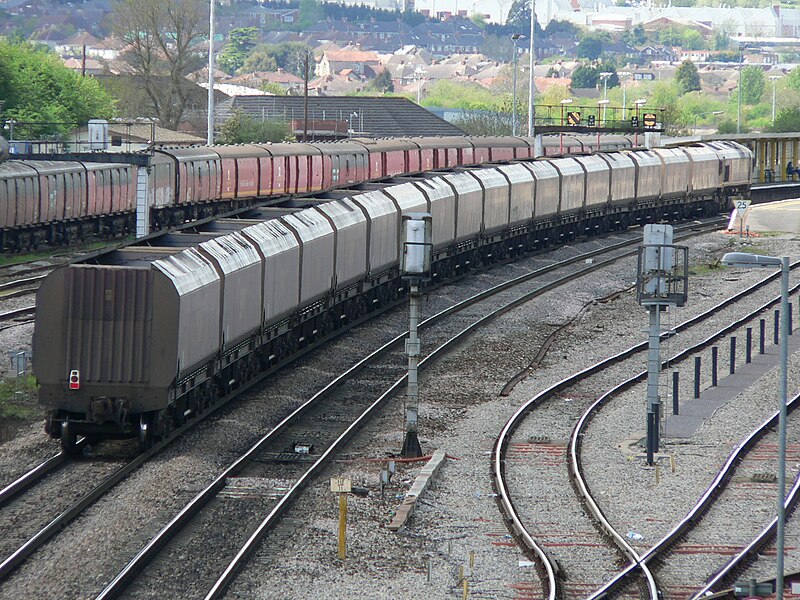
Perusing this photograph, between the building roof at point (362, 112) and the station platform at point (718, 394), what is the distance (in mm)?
90342

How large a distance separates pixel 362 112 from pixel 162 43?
27250 mm

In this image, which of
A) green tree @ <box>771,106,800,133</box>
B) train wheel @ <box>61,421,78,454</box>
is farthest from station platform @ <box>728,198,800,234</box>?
green tree @ <box>771,106,800,133</box>

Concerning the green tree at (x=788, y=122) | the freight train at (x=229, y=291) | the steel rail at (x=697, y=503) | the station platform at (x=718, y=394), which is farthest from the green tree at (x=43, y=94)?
the green tree at (x=788, y=122)

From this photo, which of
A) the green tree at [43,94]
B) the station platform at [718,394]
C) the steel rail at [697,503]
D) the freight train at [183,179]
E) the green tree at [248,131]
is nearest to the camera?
the steel rail at [697,503]

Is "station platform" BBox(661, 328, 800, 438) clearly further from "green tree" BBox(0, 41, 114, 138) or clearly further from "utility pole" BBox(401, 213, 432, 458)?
"green tree" BBox(0, 41, 114, 138)

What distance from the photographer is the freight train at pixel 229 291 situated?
2458 cm

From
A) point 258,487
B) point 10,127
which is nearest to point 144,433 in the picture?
point 258,487

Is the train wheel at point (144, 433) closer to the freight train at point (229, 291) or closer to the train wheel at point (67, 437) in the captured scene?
the freight train at point (229, 291)

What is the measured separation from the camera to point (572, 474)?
81.9 ft

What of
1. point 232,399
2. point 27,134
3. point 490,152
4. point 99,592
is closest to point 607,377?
point 232,399

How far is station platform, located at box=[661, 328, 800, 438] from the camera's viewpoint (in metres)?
29.5

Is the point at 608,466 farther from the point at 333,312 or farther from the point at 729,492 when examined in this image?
the point at 333,312

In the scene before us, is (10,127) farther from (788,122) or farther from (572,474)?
(788,122)

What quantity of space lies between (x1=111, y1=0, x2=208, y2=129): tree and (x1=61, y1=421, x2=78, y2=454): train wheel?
84412mm
